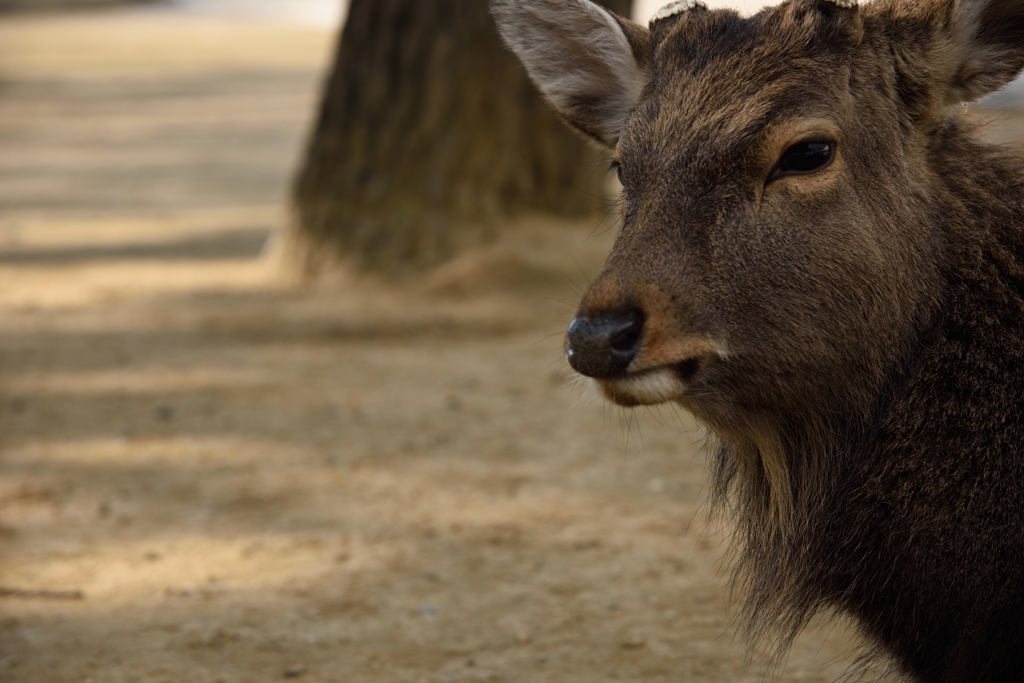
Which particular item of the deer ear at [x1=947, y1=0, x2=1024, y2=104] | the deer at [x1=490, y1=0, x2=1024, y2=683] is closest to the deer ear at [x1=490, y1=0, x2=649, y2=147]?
the deer at [x1=490, y1=0, x2=1024, y2=683]

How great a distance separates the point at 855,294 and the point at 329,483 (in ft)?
10.5

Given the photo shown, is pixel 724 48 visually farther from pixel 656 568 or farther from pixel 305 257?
pixel 305 257

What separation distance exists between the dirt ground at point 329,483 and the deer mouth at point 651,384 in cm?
45

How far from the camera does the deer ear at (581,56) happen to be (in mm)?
3533

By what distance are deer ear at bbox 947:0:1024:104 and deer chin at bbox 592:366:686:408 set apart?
1.25m

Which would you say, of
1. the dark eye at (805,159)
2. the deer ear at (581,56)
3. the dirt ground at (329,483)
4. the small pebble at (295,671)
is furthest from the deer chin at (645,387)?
the small pebble at (295,671)

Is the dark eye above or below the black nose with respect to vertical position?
above

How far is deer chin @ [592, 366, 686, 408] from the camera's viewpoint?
2.70 meters

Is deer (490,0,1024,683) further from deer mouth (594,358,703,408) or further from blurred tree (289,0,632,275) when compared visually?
blurred tree (289,0,632,275)

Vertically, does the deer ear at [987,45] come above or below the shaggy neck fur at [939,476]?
above

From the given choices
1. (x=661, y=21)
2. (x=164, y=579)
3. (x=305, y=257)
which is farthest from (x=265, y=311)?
(x=661, y=21)

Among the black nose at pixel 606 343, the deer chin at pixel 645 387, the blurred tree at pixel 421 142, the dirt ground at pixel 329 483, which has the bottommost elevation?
the dirt ground at pixel 329 483

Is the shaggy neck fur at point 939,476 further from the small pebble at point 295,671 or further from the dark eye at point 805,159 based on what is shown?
the small pebble at point 295,671

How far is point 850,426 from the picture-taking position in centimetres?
306
